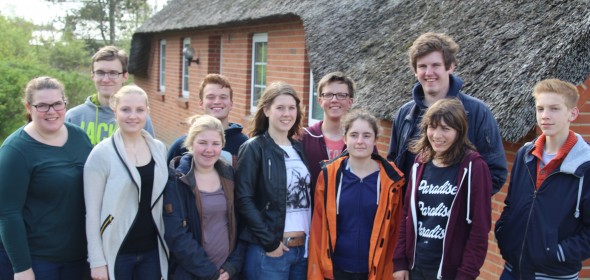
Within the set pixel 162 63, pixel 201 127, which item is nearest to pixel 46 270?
pixel 201 127

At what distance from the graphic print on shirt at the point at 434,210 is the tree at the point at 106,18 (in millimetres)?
28029

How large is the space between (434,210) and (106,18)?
29.8m

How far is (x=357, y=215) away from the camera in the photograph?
Result: 10.7ft

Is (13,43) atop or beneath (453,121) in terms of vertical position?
atop

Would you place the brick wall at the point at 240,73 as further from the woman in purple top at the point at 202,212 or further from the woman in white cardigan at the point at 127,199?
the woman in white cardigan at the point at 127,199

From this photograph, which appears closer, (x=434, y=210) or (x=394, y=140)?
(x=434, y=210)

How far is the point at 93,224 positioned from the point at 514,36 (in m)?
3.26

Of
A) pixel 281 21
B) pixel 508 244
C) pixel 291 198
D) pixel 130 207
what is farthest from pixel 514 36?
pixel 281 21

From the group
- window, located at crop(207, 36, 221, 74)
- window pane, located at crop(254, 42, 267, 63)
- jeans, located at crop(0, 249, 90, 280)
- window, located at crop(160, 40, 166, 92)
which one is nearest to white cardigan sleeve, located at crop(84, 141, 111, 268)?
jeans, located at crop(0, 249, 90, 280)

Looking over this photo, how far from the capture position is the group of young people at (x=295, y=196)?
291 centimetres

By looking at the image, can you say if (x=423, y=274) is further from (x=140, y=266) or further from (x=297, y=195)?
(x=140, y=266)

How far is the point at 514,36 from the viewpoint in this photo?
4297 mm

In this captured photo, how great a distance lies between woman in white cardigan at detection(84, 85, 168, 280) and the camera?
3.10 meters

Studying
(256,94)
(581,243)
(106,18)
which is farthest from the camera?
(106,18)
